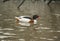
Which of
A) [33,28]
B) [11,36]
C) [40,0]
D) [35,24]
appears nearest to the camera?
[11,36]

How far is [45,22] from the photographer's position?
1519cm

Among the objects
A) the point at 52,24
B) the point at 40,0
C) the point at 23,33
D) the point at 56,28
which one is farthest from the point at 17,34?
the point at 40,0

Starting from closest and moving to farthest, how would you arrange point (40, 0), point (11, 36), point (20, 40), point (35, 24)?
point (20, 40), point (11, 36), point (35, 24), point (40, 0)

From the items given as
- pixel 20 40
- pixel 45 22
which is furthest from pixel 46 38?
pixel 45 22

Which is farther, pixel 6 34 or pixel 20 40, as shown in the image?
pixel 6 34

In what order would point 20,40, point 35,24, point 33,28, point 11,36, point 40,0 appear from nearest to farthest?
point 20,40
point 11,36
point 33,28
point 35,24
point 40,0

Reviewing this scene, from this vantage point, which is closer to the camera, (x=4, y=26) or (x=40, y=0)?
(x=4, y=26)

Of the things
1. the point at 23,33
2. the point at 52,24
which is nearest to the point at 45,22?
the point at 52,24

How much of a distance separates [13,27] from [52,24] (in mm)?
2311

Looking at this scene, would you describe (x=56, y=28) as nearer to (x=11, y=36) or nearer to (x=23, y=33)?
(x=23, y=33)

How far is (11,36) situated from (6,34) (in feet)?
1.34

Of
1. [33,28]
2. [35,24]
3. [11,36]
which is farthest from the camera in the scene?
[35,24]

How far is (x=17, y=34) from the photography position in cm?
1183

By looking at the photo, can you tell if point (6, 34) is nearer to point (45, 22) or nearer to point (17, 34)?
point (17, 34)
